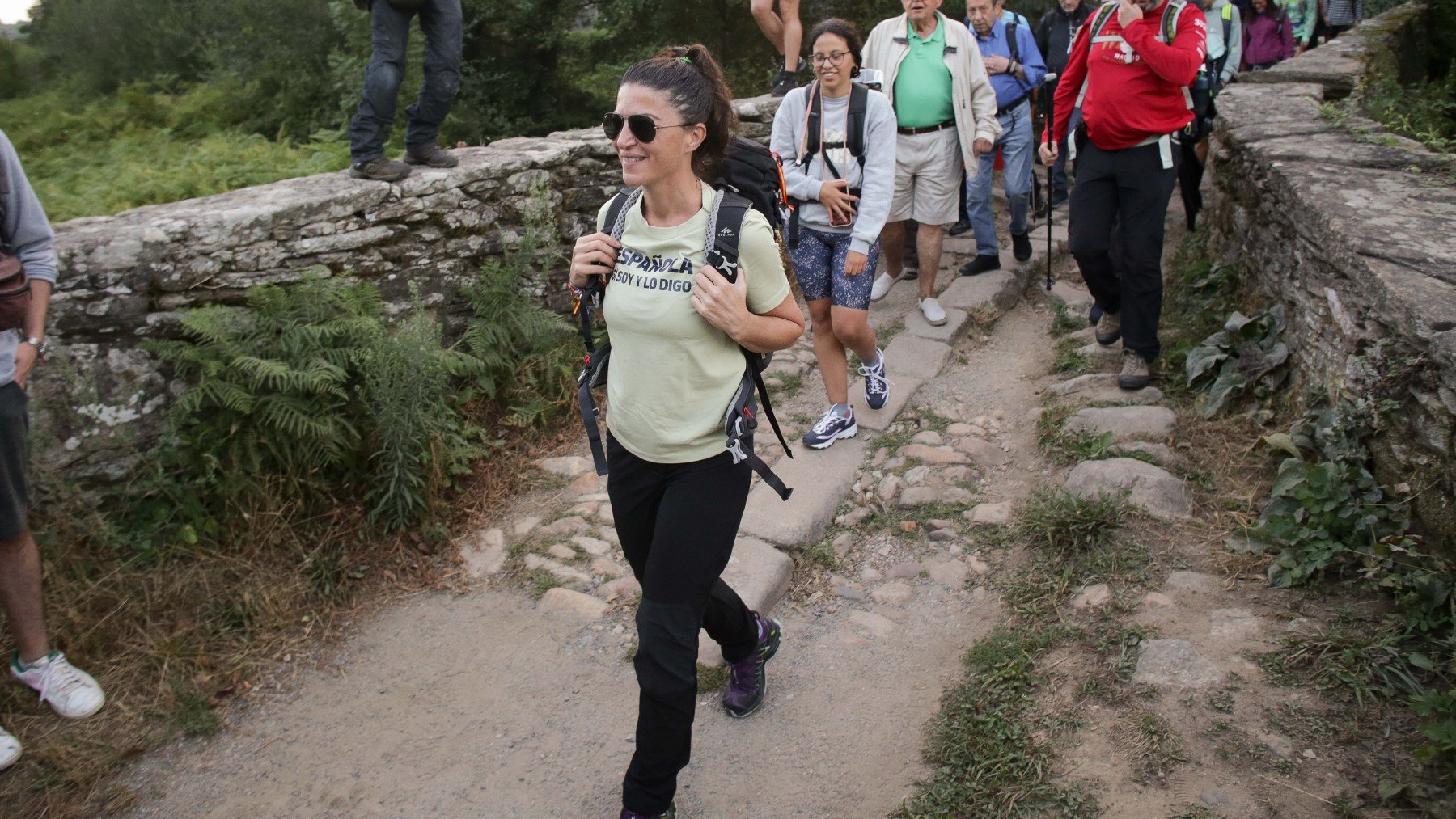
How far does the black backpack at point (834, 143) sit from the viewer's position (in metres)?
4.84

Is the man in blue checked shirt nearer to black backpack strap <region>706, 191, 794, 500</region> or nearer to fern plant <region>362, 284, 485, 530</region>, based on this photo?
fern plant <region>362, 284, 485, 530</region>

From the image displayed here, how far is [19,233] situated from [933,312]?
4.93 m

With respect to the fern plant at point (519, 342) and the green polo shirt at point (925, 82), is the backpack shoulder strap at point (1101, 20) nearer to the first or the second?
the green polo shirt at point (925, 82)

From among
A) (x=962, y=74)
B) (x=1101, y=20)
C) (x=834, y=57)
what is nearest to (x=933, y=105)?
(x=962, y=74)

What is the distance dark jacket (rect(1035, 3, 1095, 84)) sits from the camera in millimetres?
8242

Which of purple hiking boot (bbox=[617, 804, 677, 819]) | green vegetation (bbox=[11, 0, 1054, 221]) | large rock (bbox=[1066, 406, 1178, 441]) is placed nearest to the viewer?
purple hiking boot (bbox=[617, 804, 677, 819])

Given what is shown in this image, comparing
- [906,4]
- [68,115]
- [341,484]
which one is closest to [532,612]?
[341,484]

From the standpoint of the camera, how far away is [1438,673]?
2.91 meters

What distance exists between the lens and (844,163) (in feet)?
16.1

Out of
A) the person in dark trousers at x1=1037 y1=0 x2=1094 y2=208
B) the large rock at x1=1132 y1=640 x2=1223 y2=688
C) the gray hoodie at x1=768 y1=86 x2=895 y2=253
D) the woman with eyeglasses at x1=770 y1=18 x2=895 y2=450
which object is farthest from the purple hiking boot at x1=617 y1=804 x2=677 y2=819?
the person in dark trousers at x1=1037 y1=0 x2=1094 y2=208

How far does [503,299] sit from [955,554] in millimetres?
2832

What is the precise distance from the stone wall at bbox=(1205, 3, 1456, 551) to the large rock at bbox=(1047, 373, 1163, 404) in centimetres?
76

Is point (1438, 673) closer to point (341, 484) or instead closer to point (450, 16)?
point (341, 484)

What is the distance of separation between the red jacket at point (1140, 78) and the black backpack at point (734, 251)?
2.67 m
